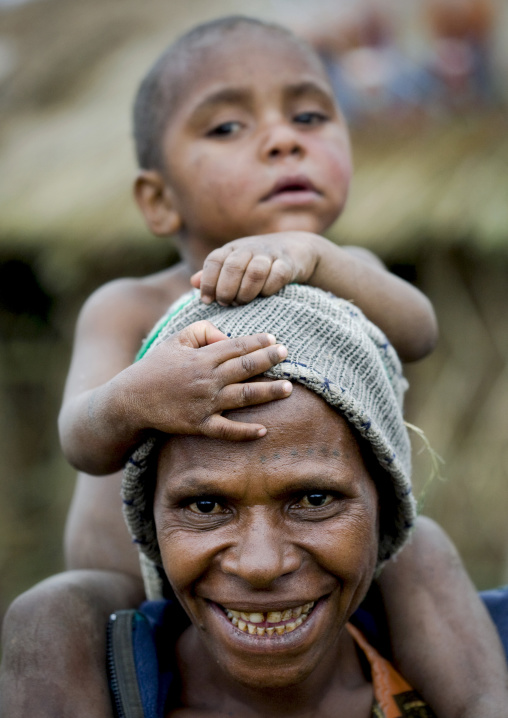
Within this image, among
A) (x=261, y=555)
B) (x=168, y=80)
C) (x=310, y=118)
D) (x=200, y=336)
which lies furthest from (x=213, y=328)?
(x=168, y=80)

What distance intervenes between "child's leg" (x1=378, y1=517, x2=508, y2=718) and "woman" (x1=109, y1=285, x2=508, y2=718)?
146 mm

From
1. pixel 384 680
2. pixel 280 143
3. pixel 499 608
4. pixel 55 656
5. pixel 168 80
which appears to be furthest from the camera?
pixel 168 80

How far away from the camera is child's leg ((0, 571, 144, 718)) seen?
1.88 m

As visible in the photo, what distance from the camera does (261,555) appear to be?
5.63ft

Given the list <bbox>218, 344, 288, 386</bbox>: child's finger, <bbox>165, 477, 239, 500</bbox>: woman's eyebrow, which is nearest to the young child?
<bbox>218, 344, 288, 386</bbox>: child's finger

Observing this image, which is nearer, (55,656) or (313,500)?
(313,500)

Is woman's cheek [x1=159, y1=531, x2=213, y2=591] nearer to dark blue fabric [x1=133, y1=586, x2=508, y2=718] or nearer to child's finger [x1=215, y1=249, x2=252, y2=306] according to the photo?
dark blue fabric [x1=133, y1=586, x2=508, y2=718]

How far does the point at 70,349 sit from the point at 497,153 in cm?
337

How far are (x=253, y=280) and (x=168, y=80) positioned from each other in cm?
128

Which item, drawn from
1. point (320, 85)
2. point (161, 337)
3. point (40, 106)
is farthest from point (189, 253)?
point (40, 106)

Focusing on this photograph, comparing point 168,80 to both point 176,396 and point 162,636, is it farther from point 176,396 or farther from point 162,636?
point 162,636

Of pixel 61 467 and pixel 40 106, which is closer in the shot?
pixel 61 467

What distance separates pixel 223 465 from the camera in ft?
5.77

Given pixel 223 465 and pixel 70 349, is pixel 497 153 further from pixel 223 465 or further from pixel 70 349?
pixel 223 465
